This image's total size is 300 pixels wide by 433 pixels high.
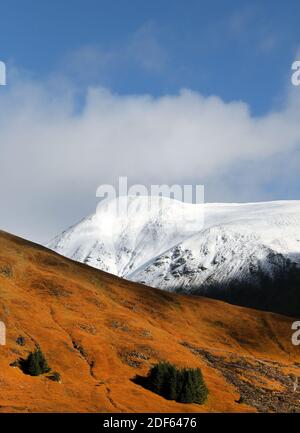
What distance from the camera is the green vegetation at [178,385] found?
5159cm

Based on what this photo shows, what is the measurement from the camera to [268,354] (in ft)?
311

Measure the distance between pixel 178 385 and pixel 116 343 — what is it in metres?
14.1

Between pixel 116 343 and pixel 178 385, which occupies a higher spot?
pixel 116 343

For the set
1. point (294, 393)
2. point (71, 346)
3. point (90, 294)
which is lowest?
point (294, 393)

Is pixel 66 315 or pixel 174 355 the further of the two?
pixel 66 315

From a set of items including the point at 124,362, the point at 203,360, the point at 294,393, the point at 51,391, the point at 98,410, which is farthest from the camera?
the point at 203,360

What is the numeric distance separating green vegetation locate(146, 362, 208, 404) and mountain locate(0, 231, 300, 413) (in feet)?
3.38

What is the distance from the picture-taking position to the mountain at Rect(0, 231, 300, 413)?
48.9 meters

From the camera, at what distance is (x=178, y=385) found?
52312mm

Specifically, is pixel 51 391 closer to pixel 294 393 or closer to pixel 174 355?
pixel 174 355

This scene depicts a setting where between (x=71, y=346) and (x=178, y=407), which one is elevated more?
(x=71, y=346)
